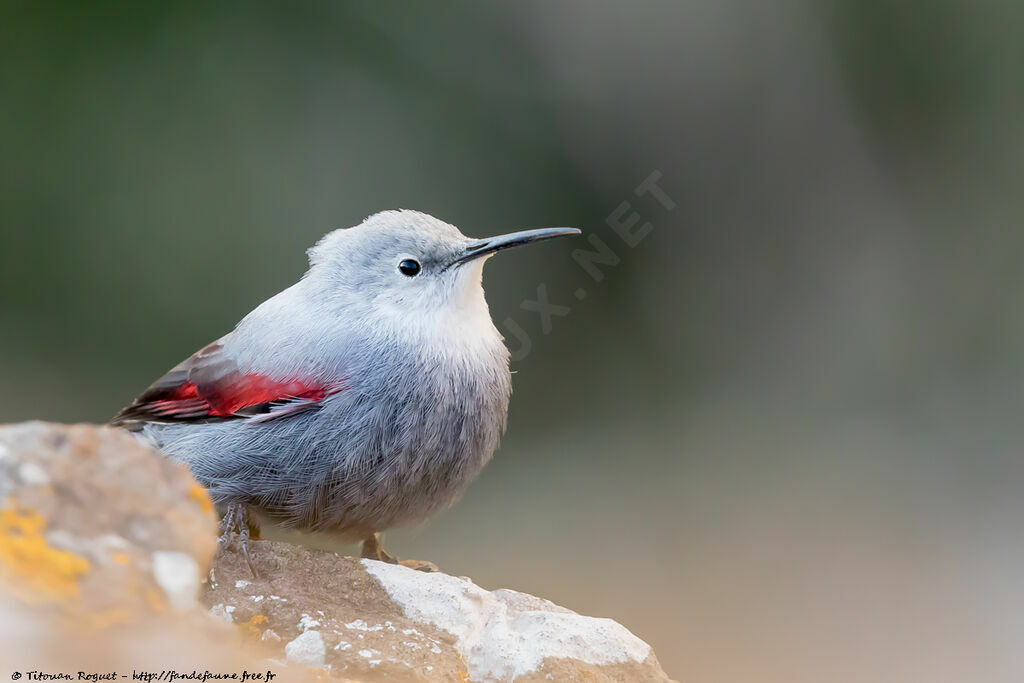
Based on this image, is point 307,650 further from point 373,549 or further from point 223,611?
point 373,549

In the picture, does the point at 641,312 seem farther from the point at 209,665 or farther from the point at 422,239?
the point at 209,665

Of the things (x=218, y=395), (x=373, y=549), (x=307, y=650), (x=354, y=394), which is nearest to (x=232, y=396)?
(x=218, y=395)

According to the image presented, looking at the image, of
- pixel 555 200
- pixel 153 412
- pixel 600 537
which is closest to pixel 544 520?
pixel 600 537

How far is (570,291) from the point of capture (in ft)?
24.0

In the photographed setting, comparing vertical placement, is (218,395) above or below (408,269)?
below

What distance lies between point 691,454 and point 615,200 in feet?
6.70

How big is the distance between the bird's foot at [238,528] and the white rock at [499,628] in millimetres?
389

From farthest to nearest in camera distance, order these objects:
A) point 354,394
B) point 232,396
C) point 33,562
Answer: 1. point 232,396
2. point 354,394
3. point 33,562

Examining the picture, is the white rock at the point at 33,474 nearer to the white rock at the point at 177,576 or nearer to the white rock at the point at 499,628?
the white rock at the point at 177,576

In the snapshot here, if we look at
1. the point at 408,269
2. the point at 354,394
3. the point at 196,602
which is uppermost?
the point at 408,269

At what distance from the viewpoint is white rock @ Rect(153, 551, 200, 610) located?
201 cm

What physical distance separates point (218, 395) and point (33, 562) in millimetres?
1774

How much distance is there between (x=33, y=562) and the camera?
194 cm

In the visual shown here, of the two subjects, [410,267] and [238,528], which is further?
[410,267]
